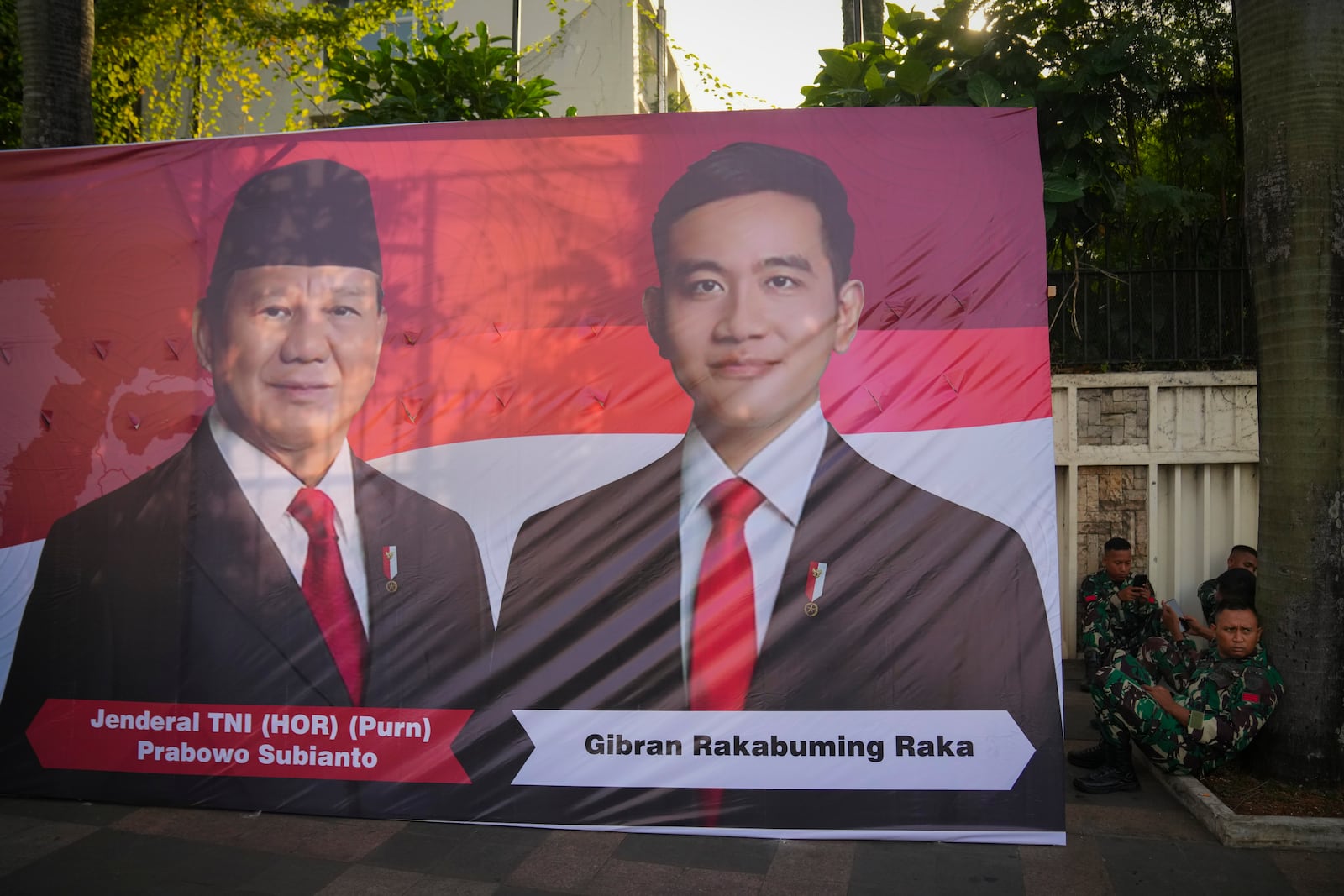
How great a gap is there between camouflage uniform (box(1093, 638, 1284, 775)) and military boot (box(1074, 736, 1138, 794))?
0.32ft

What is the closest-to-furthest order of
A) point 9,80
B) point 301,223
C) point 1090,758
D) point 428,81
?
point 301,223 → point 1090,758 → point 428,81 → point 9,80

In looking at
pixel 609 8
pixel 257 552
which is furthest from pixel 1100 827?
pixel 609 8

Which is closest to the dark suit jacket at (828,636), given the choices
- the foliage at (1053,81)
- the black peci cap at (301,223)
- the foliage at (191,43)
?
the black peci cap at (301,223)

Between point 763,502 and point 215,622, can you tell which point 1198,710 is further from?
point 215,622

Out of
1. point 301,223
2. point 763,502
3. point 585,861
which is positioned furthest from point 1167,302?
point 301,223

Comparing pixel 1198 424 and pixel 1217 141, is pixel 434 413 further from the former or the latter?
pixel 1217 141

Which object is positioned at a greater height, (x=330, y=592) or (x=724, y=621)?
(x=330, y=592)

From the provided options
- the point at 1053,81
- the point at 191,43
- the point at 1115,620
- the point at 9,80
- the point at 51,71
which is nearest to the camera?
the point at 1053,81

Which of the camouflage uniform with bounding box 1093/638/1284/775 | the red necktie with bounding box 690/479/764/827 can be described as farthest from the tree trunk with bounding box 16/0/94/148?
the camouflage uniform with bounding box 1093/638/1284/775

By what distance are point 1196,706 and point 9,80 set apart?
14002 mm

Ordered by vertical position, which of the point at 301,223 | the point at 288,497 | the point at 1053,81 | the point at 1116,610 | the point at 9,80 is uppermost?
the point at 9,80

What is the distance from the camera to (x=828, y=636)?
15.5 ft

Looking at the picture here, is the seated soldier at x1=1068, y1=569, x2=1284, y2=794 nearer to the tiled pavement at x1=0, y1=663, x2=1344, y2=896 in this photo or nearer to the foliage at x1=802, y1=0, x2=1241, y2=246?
the tiled pavement at x1=0, y1=663, x2=1344, y2=896

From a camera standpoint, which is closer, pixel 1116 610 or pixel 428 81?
pixel 1116 610
